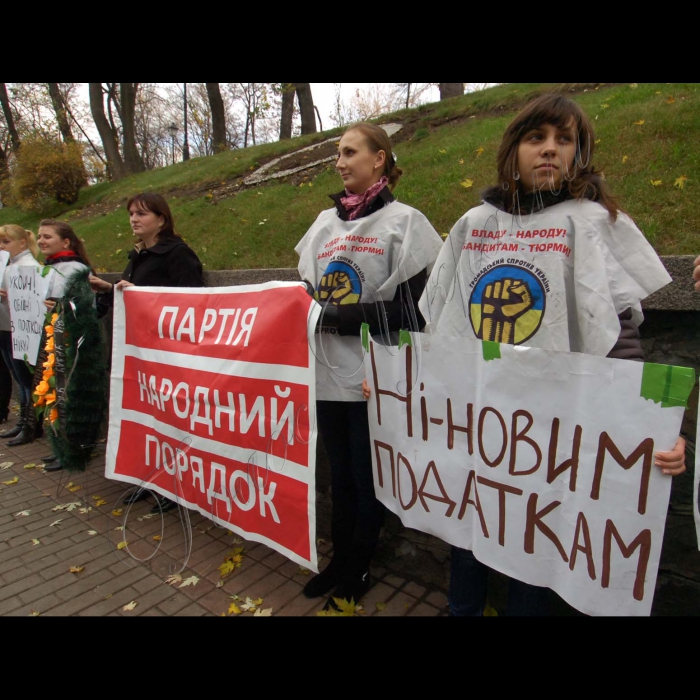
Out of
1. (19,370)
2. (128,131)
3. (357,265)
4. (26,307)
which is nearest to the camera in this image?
(357,265)

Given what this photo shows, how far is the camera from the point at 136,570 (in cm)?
289

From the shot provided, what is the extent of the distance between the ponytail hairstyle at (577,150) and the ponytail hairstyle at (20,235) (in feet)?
14.7

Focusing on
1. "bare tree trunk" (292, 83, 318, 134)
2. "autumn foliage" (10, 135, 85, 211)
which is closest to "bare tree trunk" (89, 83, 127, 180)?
"autumn foliage" (10, 135, 85, 211)

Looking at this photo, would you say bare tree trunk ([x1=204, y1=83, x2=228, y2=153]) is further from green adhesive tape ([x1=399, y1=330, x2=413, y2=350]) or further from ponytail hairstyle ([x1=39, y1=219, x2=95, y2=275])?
green adhesive tape ([x1=399, y1=330, x2=413, y2=350])

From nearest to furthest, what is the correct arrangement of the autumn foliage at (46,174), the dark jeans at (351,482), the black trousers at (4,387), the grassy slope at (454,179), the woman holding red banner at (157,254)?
the dark jeans at (351,482)
the woman holding red banner at (157,254)
the grassy slope at (454,179)
the black trousers at (4,387)
the autumn foliage at (46,174)

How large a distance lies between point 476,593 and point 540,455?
0.72 metres

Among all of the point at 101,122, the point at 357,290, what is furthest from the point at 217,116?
the point at 357,290

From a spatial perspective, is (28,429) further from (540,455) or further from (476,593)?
(540,455)

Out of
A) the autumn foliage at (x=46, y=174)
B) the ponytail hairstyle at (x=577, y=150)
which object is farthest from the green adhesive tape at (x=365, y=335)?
the autumn foliage at (x=46, y=174)

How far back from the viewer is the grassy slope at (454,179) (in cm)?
345

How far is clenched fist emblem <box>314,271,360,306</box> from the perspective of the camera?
2.22 metres

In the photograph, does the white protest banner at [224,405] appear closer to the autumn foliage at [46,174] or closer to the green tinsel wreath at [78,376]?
the green tinsel wreath at [78,376]

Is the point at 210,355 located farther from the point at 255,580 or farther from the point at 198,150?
the point at 198,150

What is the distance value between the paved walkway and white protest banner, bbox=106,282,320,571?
372 millimetres
